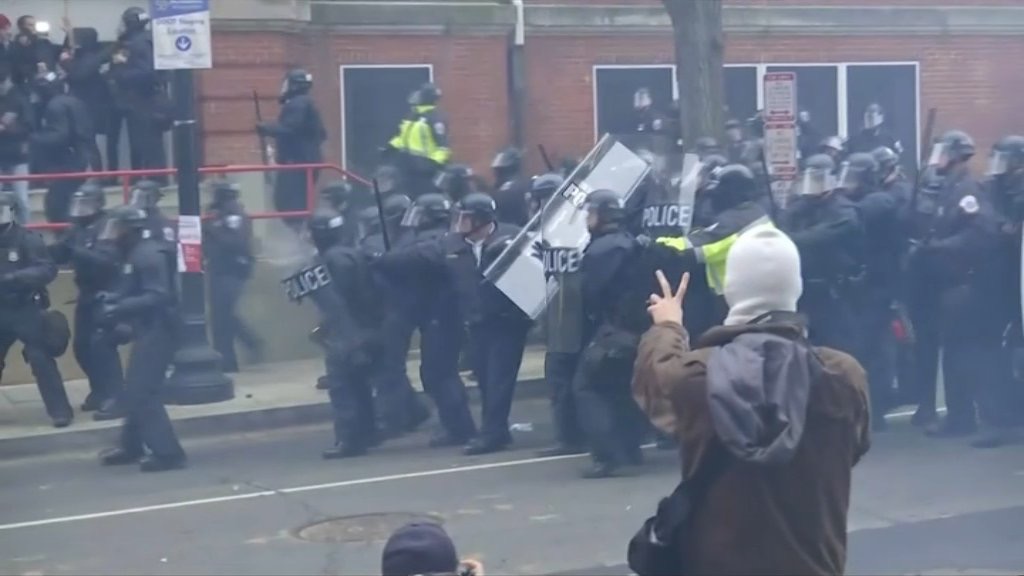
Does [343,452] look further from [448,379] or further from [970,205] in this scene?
[970,205]

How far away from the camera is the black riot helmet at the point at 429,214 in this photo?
11.6m

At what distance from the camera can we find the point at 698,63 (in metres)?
17.6

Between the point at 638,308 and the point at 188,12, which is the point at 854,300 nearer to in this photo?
the point at 638,308

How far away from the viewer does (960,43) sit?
24547 mm

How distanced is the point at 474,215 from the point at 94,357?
3550mm

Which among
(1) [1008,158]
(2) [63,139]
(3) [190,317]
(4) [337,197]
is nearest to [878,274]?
(1) [1008,158]

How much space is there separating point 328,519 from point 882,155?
532 centimetres

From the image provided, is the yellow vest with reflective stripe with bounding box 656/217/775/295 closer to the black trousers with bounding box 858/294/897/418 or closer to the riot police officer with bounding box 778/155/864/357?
the riot police officer with bounding box 778/155/864/357

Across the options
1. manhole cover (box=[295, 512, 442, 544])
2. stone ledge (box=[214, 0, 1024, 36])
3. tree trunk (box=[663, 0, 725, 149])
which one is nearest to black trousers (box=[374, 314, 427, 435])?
manhole cover (box=[295, 512, 442, 544])

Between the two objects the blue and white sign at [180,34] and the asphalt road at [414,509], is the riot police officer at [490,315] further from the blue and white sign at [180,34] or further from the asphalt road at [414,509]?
the blue and white sign at [180,34]

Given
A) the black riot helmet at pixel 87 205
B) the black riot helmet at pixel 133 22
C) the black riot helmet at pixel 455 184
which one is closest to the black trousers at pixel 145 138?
the black riot helmet at pixel 133 22

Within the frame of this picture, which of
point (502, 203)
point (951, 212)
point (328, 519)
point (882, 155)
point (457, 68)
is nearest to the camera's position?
point (328, 519)

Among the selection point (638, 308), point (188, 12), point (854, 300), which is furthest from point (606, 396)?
point (188, 12)

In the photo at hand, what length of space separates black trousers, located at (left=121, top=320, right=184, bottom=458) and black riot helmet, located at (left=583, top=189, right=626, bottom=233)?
288 cm
